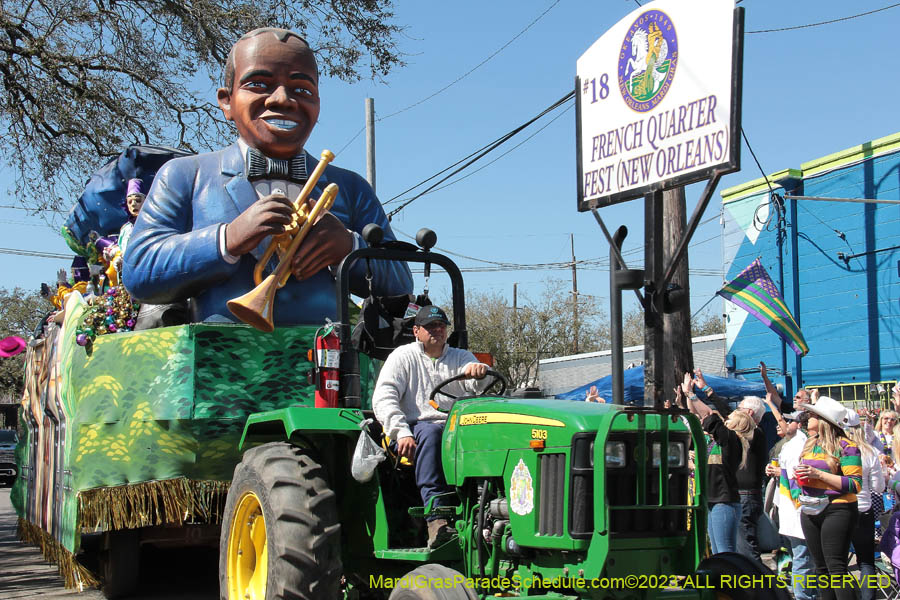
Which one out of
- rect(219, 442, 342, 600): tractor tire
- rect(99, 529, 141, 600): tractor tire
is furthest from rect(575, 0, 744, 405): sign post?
rect(99, 529, 141, 600): tractor tire

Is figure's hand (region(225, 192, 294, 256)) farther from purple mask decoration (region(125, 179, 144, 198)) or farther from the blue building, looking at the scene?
the blue building

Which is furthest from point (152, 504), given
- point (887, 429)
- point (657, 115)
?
point (887, 429)

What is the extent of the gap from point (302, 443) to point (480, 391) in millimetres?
1150

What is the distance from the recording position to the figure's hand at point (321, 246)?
23.0 ft

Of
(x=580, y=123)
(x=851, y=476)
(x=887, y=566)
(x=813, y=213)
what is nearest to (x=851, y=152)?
(x=813, y=213)

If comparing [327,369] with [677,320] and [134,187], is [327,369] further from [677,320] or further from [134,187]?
[677,320]

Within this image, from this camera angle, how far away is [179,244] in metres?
6.89

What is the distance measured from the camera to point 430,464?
5082 millimetres

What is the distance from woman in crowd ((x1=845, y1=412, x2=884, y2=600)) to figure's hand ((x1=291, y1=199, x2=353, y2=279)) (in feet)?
13.3

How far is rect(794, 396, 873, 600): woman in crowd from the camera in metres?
6.74

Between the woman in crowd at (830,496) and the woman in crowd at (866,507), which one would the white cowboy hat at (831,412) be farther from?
the woman in crowd at (866,507)

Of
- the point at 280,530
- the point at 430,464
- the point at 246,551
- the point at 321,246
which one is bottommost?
the point at 246,551

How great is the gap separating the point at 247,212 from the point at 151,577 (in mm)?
3672

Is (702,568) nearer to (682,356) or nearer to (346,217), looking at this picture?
(346,217)
